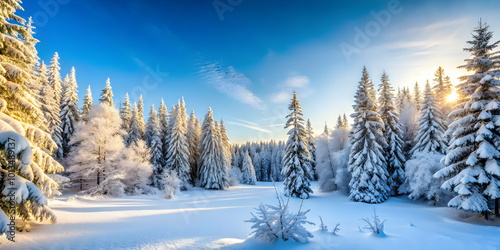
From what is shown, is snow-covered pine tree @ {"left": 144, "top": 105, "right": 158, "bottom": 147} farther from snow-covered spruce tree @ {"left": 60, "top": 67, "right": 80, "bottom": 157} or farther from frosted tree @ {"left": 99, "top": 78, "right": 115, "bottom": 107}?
snow-covered spruce tree @ {"left": 60, "top": 67, "right": 80, "bottom": 157}

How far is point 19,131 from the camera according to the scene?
23.9ft

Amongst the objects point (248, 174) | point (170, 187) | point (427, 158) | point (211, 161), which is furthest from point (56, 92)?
point (427, 158)

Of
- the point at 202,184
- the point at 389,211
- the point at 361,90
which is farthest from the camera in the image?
the point at 202,184

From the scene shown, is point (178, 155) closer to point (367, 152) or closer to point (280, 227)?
point (367, 152)

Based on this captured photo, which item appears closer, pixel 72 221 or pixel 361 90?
pixel 72 221

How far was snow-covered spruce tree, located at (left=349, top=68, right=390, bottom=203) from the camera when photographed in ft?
72.7

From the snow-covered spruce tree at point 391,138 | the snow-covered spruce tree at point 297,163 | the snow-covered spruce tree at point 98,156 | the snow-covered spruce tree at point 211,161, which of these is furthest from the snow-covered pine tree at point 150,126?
the snow-covered spruce tree at point 391,138

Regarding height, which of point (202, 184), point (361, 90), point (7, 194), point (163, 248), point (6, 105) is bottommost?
point (202, 184)

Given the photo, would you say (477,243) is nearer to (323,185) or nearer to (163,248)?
(163,248)

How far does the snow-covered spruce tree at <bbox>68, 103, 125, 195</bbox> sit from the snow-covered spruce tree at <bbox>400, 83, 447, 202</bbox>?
97.6ft

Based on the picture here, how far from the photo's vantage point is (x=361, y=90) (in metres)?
25.0

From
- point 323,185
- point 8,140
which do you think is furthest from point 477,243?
point 323,185

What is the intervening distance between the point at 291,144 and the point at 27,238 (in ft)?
78.3

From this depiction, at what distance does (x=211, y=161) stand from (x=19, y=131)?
99.6 ft
